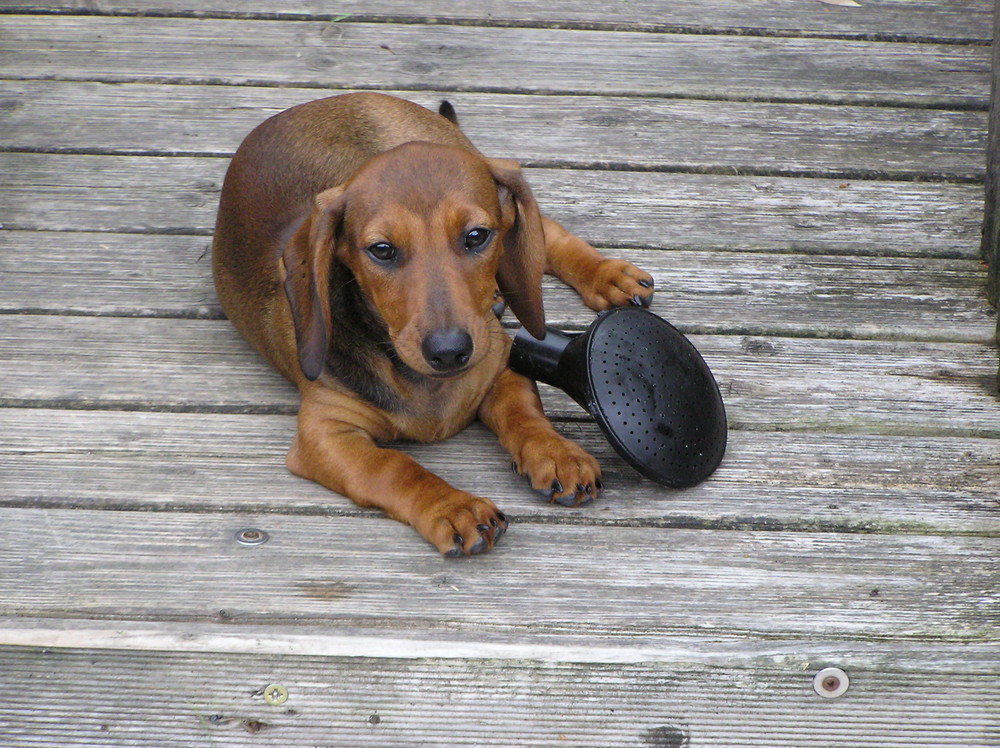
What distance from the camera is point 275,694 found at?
2092mm

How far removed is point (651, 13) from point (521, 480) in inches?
107

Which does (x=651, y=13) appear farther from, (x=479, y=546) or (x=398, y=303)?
(x=479, y=546)

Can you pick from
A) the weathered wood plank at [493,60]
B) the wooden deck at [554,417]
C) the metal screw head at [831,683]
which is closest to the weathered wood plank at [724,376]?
the wooden deck at [554,417]

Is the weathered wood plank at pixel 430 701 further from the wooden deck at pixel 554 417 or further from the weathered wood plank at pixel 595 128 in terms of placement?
the weathered wood plank at pixel 595 128

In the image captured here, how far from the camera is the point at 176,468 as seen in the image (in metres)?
2.54

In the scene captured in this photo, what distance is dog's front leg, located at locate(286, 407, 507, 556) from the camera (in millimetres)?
2252

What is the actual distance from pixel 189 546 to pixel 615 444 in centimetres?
92

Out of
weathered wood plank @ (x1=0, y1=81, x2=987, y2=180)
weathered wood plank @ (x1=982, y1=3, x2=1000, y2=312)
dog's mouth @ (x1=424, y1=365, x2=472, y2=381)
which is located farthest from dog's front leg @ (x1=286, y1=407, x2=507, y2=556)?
weathered wood plank @ (x1=982, y1=3, x2=1000, y2=312)

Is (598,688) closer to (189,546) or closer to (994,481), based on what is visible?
(189,546)

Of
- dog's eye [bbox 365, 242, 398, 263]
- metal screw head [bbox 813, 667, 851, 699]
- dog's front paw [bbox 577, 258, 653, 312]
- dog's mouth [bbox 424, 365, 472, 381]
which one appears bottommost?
metal screw head [bbox 813, 667, 851, 699]

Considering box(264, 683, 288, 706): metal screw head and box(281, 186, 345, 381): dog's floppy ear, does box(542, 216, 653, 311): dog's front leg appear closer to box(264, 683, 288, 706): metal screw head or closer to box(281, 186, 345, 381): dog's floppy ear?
box(281, 186, 345, 381): dog's floppy ear

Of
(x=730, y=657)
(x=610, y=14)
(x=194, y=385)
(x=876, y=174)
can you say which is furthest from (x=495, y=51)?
(x=730, y=657)

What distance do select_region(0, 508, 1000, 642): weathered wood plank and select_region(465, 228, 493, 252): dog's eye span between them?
61cm

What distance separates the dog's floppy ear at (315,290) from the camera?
2.38 meters
